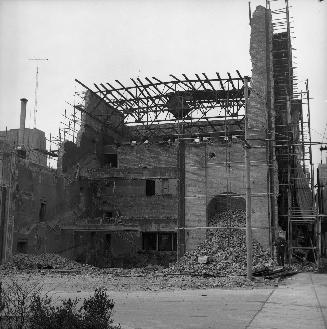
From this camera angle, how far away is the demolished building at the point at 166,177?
26656 millimetres

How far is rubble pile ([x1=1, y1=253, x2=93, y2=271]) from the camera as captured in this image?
80.8 feet

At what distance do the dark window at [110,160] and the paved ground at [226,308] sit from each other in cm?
2063

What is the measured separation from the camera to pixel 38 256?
26.5 m

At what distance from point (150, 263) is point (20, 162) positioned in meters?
11.0

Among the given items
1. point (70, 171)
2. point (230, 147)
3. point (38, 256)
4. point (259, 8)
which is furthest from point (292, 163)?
point (38, 256)

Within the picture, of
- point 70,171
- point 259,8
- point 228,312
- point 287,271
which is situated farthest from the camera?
point 70,171

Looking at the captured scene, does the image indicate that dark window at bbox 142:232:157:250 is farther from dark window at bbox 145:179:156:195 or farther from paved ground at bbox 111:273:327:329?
paved ground at bbox 111:273:327:329

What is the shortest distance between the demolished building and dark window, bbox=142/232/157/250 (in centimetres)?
7

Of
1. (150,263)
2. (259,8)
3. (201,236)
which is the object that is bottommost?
(150,263)

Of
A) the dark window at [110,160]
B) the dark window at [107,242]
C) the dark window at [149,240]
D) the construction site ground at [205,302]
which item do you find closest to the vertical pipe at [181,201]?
the dark window at [149,240]

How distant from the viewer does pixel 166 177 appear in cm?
2941

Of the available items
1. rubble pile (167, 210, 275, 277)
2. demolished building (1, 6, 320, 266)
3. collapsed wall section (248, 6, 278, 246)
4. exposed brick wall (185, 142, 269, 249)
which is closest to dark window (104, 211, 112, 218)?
demolished building (1, 6, 320, 266)

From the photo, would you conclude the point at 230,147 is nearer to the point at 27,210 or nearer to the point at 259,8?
the point at 259,8

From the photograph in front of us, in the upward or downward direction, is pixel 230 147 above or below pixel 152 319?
above
